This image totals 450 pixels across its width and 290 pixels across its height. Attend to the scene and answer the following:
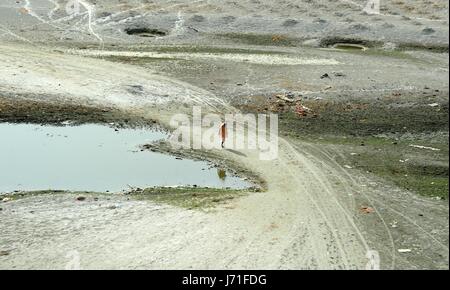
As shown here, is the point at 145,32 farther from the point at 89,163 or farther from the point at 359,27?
the point at 89,163

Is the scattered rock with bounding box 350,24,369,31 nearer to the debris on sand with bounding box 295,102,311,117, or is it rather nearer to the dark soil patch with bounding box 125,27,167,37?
the dark soil patch with bounding box 125,27,167,37

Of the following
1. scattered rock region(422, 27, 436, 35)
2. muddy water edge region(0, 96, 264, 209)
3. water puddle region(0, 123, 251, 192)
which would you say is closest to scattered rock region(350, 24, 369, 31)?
scattered rock region(422, 27, 436, 35)

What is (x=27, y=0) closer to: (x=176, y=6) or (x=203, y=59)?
(x=176, y=6)

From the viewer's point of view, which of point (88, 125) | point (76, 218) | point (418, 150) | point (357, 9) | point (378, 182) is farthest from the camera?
point (357, 9)

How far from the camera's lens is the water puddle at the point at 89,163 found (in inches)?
857

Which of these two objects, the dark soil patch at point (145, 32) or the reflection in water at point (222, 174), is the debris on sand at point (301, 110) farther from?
the dark soil patch at point (145, 32)

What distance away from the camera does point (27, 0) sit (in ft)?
136

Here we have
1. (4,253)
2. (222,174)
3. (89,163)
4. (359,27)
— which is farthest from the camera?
(359,27)

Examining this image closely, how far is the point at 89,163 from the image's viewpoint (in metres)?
23.2

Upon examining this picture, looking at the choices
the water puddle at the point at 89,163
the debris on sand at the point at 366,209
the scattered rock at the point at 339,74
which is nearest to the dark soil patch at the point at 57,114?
the water puddle at the point at 89,163

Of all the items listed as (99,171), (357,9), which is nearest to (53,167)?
(99,171)

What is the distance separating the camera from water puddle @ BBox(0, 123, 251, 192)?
21766 mm

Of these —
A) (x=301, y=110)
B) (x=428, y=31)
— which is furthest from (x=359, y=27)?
(x=301, y=110)

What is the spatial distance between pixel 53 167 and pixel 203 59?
41.6 feet
